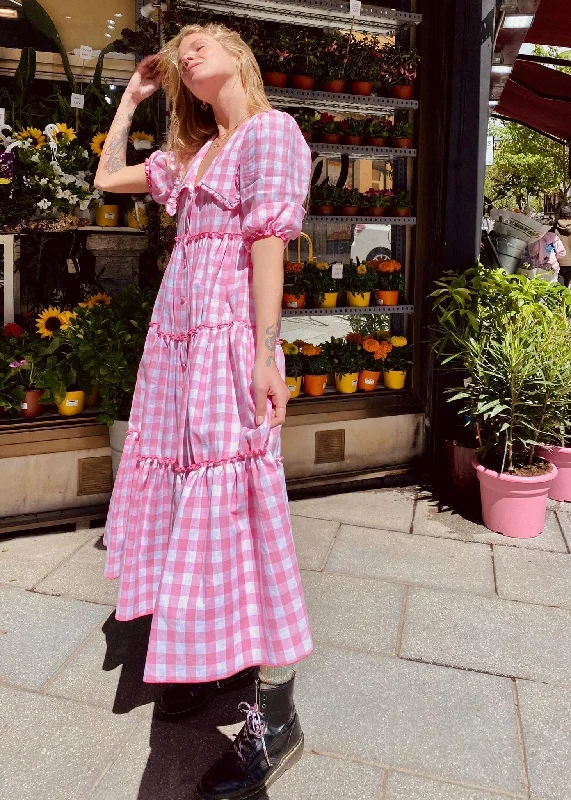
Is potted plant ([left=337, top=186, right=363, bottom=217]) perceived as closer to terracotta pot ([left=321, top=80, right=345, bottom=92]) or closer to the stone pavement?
terracotta pot ([left=321, top=80, right=345, bottom=92])

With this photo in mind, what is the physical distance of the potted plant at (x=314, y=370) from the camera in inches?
176

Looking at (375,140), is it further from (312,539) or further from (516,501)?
(312,539)

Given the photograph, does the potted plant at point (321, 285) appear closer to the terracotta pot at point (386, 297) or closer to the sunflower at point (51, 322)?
the terracotta pot at point (386, 297)

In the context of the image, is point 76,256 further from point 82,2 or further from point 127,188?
point 127,188

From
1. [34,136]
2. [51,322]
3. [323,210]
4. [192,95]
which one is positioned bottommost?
[51,322]

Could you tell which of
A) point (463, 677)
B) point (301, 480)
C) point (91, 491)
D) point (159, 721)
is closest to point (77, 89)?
point (91, 491)

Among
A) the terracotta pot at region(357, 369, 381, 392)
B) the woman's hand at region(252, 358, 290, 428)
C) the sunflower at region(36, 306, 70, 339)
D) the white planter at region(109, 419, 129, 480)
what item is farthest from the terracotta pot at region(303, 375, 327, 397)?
the woman's hand at region(252, 358, 290, 428)

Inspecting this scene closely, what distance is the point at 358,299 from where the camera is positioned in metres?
4.61

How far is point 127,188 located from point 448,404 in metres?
2.87

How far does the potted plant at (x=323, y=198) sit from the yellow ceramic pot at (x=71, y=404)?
198cm

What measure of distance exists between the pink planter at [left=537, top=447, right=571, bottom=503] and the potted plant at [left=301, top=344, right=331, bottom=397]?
1.46m

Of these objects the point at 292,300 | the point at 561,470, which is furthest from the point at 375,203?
the point at 561,470

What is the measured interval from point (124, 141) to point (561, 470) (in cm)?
327

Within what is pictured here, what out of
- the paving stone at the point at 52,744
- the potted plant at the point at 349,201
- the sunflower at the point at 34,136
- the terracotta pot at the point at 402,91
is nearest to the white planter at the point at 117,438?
the paving stone at the point at 52,744
